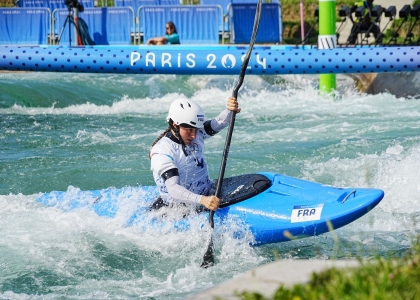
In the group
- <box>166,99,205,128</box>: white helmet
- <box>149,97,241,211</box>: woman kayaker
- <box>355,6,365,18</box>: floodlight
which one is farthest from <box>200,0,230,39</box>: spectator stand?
<box>166,99,205,128</box>: white helmet

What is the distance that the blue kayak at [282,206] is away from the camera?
19.6 feet

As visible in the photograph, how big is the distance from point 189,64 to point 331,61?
150 centimetres

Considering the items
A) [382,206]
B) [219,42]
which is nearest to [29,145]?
[382,206]

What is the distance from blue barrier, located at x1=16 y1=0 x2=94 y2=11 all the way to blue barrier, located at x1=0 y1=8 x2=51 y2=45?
2.81 ft

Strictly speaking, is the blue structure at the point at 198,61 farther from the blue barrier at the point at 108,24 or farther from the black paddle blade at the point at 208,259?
the blue barrier at the point at 108,24

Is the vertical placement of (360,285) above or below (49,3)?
below

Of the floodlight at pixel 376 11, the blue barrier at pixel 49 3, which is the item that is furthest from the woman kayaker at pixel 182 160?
the blue barrier at pixel 49 3

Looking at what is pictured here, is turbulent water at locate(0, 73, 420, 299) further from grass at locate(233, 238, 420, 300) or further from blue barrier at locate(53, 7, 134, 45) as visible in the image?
blue barrier at locate(53, 7, 134, 45)

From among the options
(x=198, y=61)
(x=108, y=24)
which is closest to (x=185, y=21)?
(x=108, y=24)

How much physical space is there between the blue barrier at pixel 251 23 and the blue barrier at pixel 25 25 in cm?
451

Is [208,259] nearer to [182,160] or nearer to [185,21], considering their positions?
[182,160]

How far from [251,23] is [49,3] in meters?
5.22

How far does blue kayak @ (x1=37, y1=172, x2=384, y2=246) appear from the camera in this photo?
5977mm

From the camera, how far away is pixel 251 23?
20484 mm
